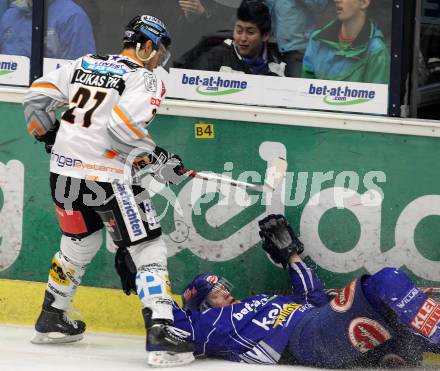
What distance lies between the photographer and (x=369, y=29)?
21.2 ft

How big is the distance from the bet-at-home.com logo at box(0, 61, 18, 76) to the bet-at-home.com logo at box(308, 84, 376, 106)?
1.72 m

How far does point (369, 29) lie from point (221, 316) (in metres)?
1.81

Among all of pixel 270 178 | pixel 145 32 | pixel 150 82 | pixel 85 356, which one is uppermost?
pixel 145 32

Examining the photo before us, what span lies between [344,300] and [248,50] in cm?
165

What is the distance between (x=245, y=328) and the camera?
582cm

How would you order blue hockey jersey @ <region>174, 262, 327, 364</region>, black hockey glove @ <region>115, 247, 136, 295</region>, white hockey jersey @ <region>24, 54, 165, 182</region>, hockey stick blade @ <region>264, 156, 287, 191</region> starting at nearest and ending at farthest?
1. white hockey jersey @ <region>24, 54, 165, 182</region>
2. blue hockey jersey @ <region>174, 262, 327, 364</region>
3. black hockey glove @ <region>115, 247, 136, 295</region>
4. hockey stick blade @ <region>264, 156, 287, 191</region>

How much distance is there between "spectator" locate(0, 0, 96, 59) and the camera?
6719 millimetres

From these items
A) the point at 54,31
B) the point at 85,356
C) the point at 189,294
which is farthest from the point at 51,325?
the point at 54,31

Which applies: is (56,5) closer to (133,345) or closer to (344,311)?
(133,345)

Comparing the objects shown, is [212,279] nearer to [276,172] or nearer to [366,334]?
[276,172]

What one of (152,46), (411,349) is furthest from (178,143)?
(411,349)

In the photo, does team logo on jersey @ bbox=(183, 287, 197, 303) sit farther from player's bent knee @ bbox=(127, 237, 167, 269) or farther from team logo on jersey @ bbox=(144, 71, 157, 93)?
team logo on jersey @ bbox=(144, 71, 157, 93)

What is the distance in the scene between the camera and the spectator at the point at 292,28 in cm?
649

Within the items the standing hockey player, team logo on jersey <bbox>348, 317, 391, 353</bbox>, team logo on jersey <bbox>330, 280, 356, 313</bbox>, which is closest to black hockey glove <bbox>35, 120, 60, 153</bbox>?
the standing hockey player
